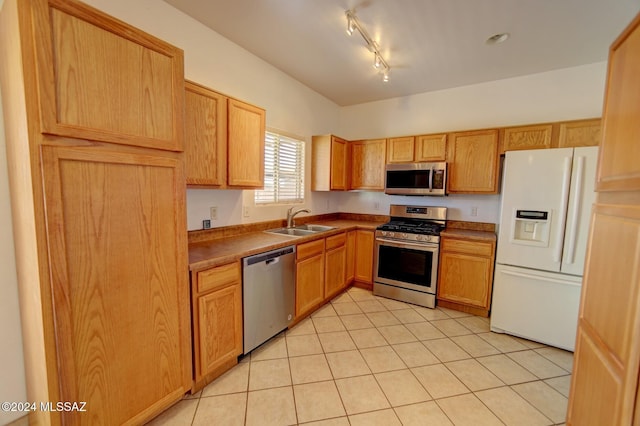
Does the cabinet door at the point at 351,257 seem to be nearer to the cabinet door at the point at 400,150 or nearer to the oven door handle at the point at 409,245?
the oven door handle at the point at 409,245

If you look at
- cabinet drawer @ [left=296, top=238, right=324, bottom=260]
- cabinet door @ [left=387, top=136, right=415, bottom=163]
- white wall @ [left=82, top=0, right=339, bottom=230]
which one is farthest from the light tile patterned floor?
cabinet door @ [left=387, top=136, right=415, bottom=163]

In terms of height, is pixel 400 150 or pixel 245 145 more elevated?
pixel 400 150

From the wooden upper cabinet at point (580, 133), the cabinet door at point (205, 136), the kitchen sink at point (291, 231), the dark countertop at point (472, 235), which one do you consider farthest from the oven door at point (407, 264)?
the cabinet door at point (205, 136)

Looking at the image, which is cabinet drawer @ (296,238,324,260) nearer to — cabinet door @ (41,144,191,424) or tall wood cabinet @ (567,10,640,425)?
cabinet door @ (41,144,191,424)

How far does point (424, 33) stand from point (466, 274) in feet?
8.51

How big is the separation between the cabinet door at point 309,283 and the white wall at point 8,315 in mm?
1884

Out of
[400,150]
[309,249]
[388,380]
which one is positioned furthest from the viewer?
[400,150]

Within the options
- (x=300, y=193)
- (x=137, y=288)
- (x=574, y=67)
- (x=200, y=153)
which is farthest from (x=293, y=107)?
(x=574, y=67)

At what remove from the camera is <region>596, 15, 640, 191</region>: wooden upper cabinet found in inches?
40.7

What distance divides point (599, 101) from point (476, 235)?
6.38 ft

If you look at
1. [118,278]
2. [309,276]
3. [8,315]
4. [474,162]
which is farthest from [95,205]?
[474,162]

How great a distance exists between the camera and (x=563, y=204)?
231 cm

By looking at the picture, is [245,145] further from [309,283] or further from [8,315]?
[8,315]

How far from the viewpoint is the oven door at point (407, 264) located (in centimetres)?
317
